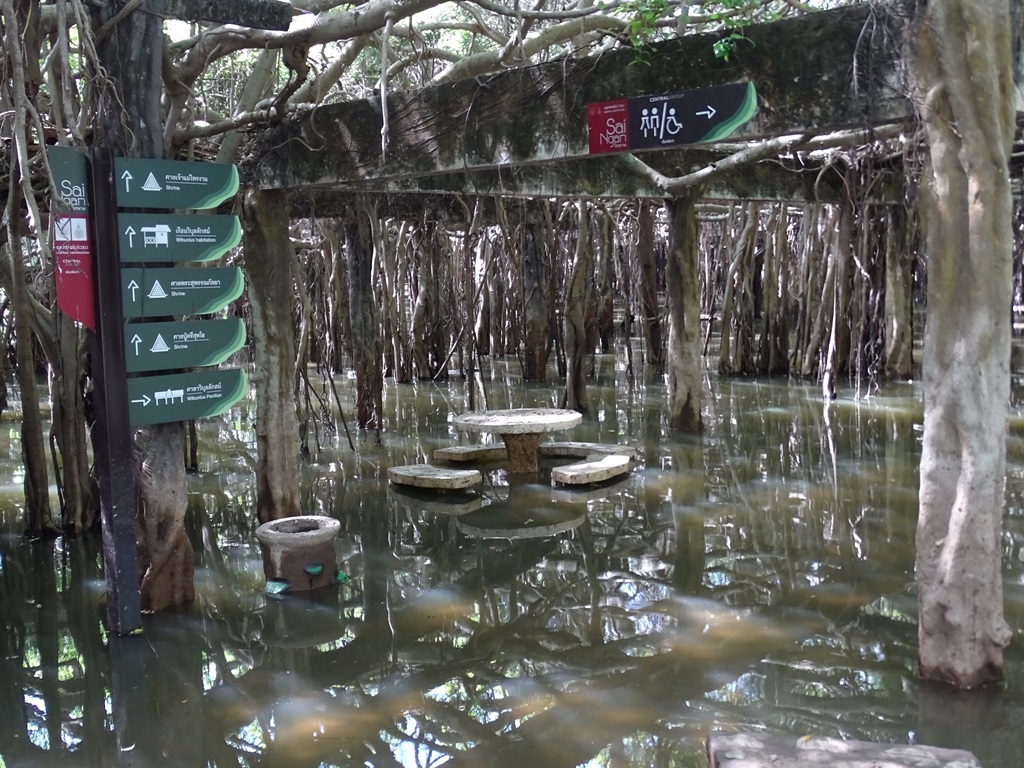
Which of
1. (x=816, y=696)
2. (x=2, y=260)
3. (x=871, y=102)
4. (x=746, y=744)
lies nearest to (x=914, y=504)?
(x=816, y=696)

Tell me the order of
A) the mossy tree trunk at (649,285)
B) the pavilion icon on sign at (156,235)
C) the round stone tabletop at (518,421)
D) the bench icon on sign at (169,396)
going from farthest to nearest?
1. the mossy tree trunk at (649,285)
2. the round stone tabletop at (518,421)
3. the bench icon on sign at (169,396)
4. the pavilion icon on sign at (156,235)

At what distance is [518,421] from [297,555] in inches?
121

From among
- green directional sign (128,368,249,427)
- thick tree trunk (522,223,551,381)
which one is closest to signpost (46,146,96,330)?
green directional sign (128,368,249,427)

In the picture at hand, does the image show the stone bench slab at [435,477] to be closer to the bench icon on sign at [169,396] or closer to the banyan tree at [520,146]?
the banyan tree at [520,146]

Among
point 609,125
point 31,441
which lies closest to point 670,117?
point 609,125

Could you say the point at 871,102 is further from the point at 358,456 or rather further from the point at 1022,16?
the point at 358,456

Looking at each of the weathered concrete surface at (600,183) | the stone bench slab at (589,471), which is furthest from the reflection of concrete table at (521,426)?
the weathered concrete surface at (600,183)

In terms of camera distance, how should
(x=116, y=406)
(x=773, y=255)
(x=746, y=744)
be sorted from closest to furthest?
(x=746, y=744) → (x=116, y=406) → (x=773, y=255)

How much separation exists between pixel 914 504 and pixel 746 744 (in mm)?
4341

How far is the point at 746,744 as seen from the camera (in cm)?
309

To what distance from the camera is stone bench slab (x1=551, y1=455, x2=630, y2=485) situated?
7.94 metres

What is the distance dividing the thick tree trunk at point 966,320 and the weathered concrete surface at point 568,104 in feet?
1.00

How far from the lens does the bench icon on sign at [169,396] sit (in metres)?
4.95

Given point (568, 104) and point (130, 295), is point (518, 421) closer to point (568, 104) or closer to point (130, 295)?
point (568, 104)
